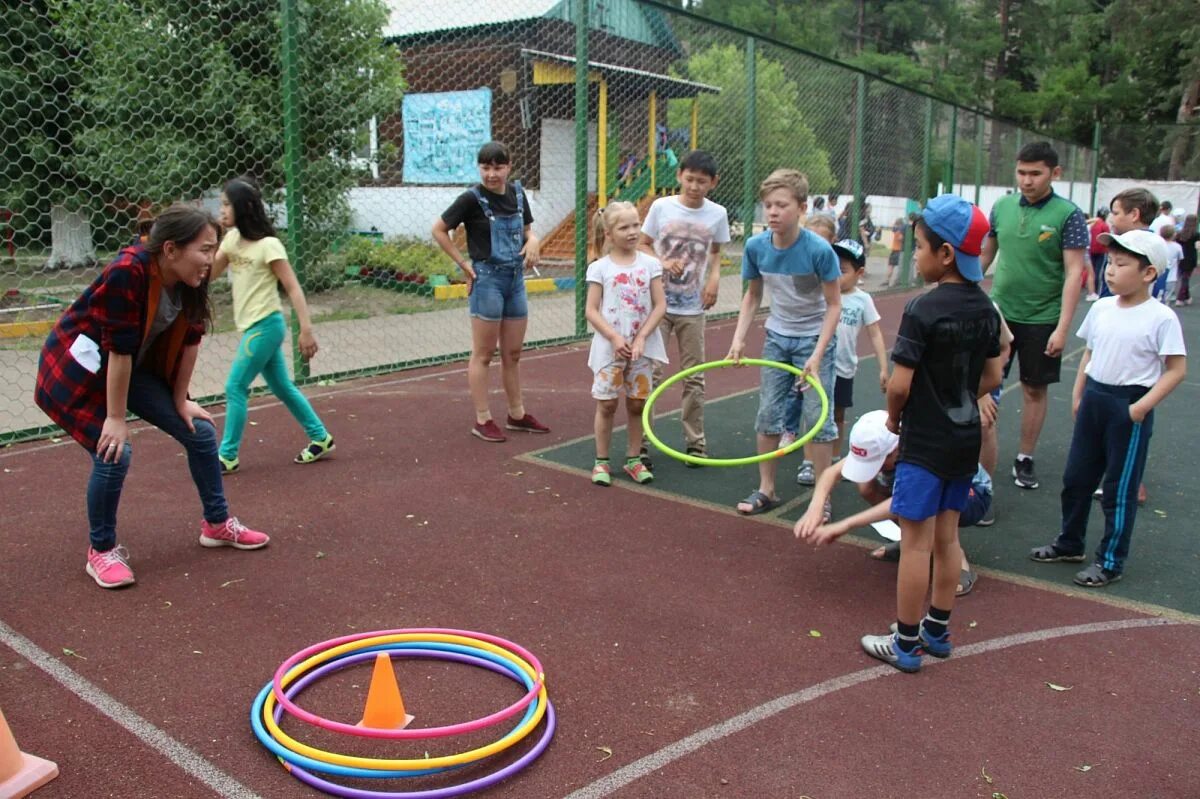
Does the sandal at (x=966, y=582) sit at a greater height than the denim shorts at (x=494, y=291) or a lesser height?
lesser

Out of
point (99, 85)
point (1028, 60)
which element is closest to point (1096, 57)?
point (1028, 60)

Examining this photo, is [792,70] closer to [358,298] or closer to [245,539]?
[358,298]

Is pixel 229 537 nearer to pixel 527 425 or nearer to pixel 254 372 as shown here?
pixel 254 372

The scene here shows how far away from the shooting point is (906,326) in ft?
11.2

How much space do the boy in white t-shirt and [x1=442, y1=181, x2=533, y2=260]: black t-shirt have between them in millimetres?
3706

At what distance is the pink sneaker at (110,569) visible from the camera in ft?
13.6

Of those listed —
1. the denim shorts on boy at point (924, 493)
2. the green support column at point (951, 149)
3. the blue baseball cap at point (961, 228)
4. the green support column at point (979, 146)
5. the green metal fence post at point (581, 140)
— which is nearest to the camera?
the blue baseball cap at point (961, 228)

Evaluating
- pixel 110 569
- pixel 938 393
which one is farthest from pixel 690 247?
pixel 110 569

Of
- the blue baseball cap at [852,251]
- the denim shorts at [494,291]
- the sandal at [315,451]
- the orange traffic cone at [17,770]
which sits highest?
the blue baseball cap at [852,251]

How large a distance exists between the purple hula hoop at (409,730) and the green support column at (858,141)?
Result: 13.2 m

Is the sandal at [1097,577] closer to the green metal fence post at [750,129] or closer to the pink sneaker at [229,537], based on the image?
the pink sneaker at [229,537]

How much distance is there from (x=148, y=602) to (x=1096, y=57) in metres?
50.4

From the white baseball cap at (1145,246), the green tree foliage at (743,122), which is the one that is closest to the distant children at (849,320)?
the white baseball cap at (1145,246)

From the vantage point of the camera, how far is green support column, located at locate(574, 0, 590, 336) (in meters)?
10.1
